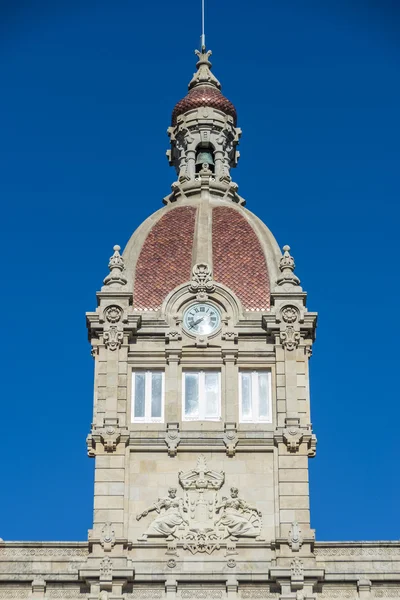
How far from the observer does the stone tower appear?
53125 mm

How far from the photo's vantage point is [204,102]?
224 feet

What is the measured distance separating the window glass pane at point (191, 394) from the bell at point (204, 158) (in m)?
13.0

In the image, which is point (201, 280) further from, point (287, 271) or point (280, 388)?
point (280, 388)

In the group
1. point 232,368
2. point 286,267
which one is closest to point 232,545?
point 232,368

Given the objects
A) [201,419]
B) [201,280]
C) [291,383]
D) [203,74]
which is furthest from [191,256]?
[203,74]

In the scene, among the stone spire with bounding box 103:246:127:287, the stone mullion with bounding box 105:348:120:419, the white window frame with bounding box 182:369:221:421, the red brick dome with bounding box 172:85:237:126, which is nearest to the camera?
the stone mullion with bounding box 105:348:120:419

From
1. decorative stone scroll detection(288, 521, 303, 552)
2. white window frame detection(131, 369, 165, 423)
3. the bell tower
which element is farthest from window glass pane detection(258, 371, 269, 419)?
decorative stone scroll detection(288, 521, 303, 552)

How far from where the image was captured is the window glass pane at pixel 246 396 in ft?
185

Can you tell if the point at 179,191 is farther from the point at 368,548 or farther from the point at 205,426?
the point at 368,548

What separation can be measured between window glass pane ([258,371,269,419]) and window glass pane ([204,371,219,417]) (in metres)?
1.50

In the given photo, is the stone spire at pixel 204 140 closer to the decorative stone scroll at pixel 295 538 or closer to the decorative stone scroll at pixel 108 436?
the decorative stone scroll at pixel 108 436

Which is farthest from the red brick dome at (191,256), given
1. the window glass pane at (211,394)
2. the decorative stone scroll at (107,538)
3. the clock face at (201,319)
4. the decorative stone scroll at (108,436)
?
the decorative stone scroll at (107,538)

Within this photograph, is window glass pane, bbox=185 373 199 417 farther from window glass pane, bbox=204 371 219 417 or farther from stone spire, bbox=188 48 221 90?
stone spire, bbox=188 48 221 90

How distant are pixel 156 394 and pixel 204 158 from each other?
14199mm
